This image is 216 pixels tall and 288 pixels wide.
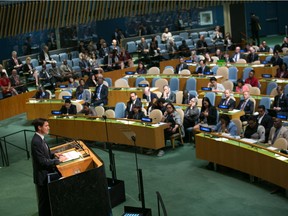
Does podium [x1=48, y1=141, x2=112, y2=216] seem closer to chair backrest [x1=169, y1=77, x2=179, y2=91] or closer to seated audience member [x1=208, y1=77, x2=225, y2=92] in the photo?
seated audience member [x1=208, y1=77, x2=225, y2=92]

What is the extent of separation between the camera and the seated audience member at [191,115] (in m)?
13.4

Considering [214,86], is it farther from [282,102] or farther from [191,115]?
[282,102]

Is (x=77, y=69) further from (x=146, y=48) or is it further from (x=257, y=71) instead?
(x=257, y=71)

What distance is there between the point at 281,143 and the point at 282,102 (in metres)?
3.09

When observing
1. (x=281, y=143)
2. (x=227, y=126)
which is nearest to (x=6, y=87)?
(x=227, y=126)

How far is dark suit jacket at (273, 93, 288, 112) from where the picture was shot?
1299 cm

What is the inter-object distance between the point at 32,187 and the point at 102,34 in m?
16.1

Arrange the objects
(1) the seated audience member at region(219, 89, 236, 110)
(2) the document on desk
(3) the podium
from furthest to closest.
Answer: (1) the seated audience member at region(219, 89, 236, 110) < (2) the document on desk < (3) the podium

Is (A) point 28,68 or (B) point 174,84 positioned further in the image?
(A) point 28,68

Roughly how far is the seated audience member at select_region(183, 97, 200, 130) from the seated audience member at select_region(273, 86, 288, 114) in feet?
5.89

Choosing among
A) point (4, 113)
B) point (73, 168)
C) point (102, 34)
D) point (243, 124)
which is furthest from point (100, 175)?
point (102, 34)

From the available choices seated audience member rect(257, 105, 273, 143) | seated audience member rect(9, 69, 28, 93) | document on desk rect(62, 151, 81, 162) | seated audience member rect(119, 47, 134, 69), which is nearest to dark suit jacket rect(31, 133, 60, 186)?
document on desk rect(62, 151, 81, 162)

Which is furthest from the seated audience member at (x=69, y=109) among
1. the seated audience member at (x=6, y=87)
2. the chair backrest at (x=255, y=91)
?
the chair backrest at (x=255, y=91)

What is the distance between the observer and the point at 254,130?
36.9ft
